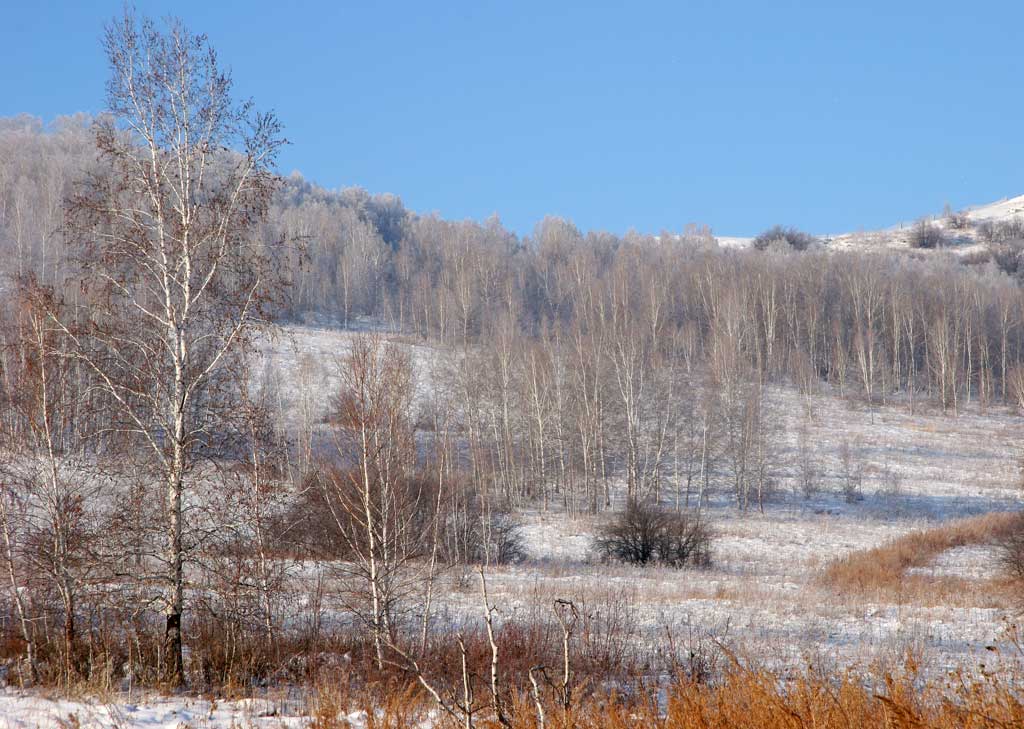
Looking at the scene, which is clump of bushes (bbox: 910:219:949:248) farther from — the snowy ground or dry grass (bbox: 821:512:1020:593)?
the snowy ground

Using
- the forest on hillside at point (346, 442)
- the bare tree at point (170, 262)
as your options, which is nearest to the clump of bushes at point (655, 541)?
the forest on hillside at point (346, 442)

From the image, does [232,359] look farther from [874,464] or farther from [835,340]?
[835,340]

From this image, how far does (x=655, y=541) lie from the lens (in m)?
23.2

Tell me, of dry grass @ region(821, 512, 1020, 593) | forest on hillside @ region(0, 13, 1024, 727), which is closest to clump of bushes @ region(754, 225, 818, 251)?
forest on hillside @ region(0, 13, 1024, 727)

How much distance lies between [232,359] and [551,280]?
Result: 73464mm

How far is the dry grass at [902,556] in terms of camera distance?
17.5 meters

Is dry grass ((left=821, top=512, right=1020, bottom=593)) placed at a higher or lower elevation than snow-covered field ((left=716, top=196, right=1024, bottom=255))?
lower

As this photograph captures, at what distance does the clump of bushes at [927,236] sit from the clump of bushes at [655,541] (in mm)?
117075

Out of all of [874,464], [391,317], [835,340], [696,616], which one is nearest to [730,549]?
[696,616]

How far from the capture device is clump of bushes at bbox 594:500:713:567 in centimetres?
2302

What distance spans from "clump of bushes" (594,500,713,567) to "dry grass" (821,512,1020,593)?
4.03 m

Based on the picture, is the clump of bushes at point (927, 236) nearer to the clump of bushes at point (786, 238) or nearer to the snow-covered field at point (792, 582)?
the clump of bushes at point (786, 238)

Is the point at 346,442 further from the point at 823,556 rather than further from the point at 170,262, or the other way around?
the point at 823,556

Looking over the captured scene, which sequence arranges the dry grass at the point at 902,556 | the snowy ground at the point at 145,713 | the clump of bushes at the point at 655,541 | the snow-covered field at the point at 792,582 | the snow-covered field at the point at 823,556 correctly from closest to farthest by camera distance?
the snowy ground at the point at 145,713
the snow-covered field at the point at 792,582
the snow-covered field at the point at 823,556
the dry grass at the point at 902,556
the clump of bushes at the point at 655,541
